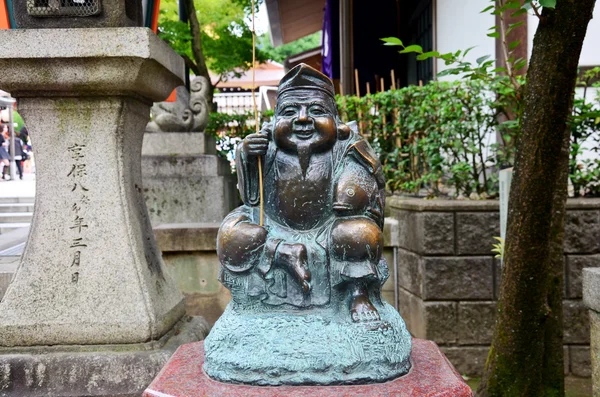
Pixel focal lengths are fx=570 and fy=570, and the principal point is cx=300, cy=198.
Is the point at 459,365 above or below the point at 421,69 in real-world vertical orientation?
below

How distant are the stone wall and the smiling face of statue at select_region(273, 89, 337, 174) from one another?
227cm

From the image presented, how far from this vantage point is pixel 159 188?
260 inches

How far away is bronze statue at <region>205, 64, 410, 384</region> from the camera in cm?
262

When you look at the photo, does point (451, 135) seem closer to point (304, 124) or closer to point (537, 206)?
point (537, 206)

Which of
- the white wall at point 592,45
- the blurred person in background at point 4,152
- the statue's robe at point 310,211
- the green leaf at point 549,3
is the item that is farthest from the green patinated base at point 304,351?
the blurred person in background at point 4,152

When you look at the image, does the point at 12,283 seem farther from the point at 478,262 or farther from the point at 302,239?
the point at 478,262

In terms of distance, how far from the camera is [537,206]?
3295 mm

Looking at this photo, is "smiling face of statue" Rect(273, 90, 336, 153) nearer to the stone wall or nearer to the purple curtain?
the stone wall

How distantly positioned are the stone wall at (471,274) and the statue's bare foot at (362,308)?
2338mm

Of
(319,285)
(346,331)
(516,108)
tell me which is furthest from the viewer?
(516,108)

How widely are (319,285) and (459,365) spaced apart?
2786 millimetres

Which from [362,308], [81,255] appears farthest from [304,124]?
[81,255]

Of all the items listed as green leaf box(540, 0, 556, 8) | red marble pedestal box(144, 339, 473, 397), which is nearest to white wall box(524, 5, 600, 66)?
green leaf box(540, 0, 556, 8)

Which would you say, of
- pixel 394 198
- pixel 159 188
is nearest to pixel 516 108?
pixel 394 198
